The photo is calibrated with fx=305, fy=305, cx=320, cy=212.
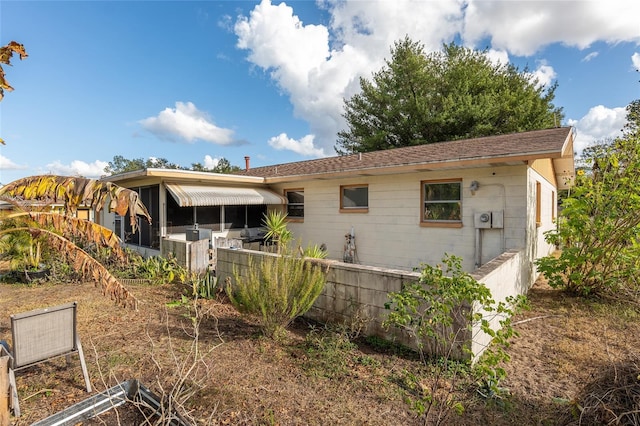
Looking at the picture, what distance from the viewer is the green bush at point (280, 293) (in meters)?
5.35

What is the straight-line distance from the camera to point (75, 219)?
4973 millimetres

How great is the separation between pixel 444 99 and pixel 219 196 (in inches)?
817

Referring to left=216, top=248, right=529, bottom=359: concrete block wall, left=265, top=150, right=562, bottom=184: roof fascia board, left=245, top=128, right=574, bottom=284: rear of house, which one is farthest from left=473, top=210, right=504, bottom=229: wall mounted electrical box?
left=216, top=248, right=529, bottom=359: concrete block wall

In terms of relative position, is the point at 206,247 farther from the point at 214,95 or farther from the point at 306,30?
the point at 214,95

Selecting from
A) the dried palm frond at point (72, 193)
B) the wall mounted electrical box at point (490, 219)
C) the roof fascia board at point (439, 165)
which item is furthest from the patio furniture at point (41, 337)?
the wall mounted electrical box at point (490, 219)

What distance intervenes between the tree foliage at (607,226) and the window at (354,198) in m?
5.58

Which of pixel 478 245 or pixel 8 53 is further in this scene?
pixel 478 245

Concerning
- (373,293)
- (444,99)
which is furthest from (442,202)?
(444,99)

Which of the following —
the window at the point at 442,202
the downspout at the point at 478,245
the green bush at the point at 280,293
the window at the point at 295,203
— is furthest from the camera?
the window at the point at 295,203

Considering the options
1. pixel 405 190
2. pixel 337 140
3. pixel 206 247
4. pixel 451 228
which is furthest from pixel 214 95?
pixel 451 228

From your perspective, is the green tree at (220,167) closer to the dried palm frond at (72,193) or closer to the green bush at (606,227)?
the dried palm frond at (72,193)

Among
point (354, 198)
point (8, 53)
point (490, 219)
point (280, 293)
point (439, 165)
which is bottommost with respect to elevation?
point (280, 293)

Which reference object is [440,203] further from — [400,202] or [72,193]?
[72,193]

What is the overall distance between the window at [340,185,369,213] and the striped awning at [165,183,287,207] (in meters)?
3.10
